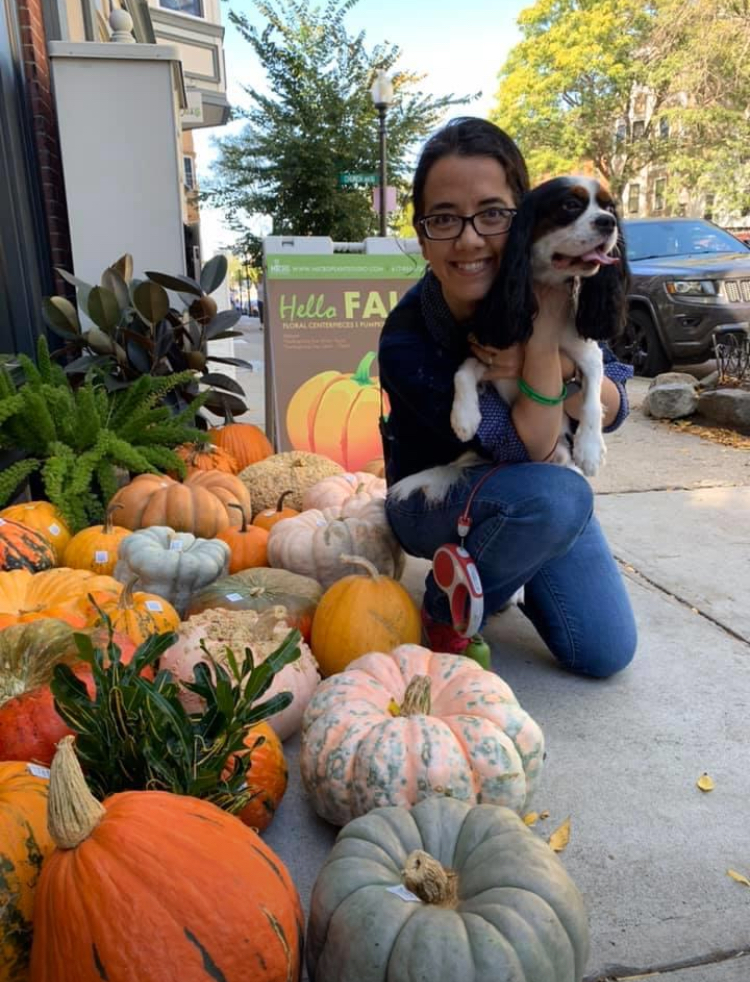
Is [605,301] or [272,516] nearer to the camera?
[605,301]

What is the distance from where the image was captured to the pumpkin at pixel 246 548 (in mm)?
2910

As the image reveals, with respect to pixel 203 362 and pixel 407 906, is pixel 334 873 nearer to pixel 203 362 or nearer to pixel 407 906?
pixel 407 906

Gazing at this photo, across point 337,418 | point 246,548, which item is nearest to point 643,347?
point 337,418

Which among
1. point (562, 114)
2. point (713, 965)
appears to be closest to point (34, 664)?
point (713, 965)

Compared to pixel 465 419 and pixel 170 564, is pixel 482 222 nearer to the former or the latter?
pixel 465 419

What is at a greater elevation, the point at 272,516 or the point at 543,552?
the point at 543,552

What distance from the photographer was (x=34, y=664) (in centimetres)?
179

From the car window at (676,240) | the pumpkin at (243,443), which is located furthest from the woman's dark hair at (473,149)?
the car window at (676,240)

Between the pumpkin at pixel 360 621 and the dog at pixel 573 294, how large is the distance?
34cm

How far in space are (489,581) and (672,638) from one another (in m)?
0.86

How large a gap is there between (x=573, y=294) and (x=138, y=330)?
2810 mm

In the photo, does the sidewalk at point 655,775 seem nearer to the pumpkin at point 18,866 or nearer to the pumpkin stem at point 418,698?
the pumpkin stem at point 418,698

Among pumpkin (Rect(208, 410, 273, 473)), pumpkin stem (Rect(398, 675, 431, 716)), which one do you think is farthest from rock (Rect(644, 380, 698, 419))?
pumpkin stem (Rect(398, 675, 431, 716))

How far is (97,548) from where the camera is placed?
9.01 feet
